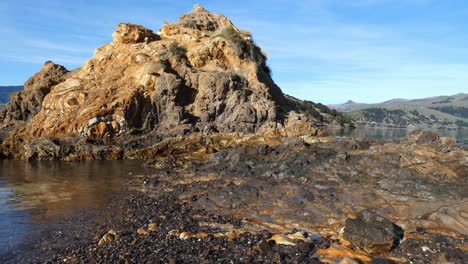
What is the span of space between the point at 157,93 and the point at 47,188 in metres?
22.9

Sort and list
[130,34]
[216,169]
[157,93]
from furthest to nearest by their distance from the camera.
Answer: [130,34] → [157,93] → [216,169]

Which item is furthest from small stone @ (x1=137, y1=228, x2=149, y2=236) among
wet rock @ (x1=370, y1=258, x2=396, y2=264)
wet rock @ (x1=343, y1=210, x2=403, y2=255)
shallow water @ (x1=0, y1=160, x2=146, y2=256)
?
wet rock @ (x1=370, y1=258, x2=396, y2=264)

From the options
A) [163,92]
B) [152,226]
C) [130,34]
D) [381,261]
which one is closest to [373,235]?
[381,261]

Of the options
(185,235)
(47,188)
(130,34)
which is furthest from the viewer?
(130,34)

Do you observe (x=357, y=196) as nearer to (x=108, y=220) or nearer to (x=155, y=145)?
(x=108, y=220)

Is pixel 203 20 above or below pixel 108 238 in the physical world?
above

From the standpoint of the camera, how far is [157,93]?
1781 inches

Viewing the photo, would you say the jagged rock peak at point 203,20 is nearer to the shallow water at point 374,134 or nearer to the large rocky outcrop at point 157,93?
the large rocky outcrop at point 157,93

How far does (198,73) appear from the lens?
4853 centimetres

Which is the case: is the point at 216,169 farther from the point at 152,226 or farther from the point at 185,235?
the point at 185,235

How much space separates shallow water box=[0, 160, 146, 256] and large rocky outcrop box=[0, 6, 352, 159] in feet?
25.2

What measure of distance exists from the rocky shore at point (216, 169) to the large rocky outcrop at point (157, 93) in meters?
0.16

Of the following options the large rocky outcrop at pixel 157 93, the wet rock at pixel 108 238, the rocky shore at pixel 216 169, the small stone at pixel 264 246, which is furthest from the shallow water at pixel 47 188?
the small stone at pixel 264 246

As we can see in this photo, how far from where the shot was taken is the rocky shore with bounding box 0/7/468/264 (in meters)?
12.8
